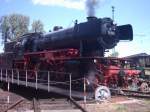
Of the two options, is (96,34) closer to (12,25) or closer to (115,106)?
(115,106)

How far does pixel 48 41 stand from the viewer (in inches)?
847

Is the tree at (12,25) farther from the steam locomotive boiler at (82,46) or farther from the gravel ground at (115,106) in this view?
the gravel ground at (115,106)

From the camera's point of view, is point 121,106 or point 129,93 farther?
point 129,93

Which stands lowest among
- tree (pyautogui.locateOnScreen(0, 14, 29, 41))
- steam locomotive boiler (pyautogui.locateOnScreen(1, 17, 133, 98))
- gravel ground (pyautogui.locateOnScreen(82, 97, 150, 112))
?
gravel ground (pyautogui.locateOnScreen(82, 97, 150, 112))

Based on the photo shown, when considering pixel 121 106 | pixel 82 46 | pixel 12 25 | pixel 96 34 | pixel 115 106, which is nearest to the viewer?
pixel 121 106

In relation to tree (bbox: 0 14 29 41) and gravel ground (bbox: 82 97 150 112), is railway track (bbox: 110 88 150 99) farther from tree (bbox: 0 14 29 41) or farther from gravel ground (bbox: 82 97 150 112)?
tree (bbox: 0 14 29 41)

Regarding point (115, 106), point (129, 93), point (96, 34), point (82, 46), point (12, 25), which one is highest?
point (12, 25)

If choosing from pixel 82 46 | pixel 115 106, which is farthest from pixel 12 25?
pixel 115 106

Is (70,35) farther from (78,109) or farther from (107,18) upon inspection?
(78,109)

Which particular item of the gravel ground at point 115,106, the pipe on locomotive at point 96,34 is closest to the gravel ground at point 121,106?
the gravel ground at point 115,106

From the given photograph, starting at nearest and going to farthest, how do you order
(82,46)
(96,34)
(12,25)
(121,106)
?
(121,106) < (96,34) < (82,46) < (12,25)

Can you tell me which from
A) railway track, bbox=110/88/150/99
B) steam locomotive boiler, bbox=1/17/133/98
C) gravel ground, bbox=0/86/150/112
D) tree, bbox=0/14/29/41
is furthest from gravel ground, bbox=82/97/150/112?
tree, bbox=0/14/29/41

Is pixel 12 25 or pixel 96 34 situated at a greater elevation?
pixel 12 25

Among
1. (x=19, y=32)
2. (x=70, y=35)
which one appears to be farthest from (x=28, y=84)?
(x=19, y=32)
